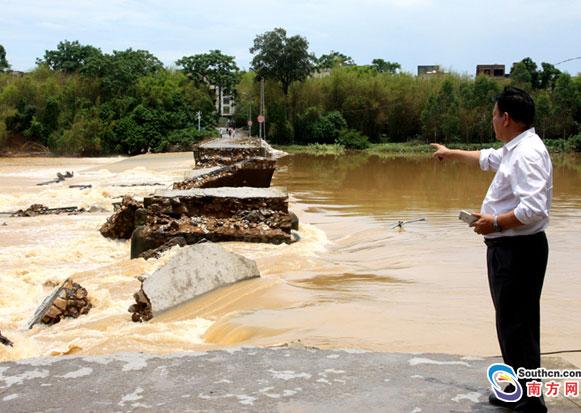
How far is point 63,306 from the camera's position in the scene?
6484 mm

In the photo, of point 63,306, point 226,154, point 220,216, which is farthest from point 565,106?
point 63,306

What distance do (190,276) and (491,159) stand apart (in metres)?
4.19

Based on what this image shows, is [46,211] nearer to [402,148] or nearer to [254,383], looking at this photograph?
[254,383]

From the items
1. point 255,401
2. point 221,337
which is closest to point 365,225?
point 221,337

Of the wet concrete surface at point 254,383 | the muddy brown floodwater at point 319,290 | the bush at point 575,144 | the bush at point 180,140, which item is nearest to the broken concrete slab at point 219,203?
the muddy brown floodwater at point 319,290

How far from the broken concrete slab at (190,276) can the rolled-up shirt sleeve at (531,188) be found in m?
4.20

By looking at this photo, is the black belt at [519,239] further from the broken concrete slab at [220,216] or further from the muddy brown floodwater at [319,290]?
the broken concrete slab at [220,216]

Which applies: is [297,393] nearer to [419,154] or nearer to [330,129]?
[419,154]

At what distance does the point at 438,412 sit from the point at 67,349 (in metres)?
3.52

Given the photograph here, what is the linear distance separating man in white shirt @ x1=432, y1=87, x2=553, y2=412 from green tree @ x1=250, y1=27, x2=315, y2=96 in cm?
5512

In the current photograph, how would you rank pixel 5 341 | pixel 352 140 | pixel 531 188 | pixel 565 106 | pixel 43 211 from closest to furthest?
pixel 531 188 < pixel 5 341 < pixel 43 211 < pixel 565 106 < pixel 352 140

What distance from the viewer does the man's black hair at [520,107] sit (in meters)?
3.05

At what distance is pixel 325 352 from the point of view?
12.7ft

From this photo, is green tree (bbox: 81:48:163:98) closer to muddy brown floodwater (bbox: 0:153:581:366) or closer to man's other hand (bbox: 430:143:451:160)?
muddy brown floodwater (bbox: 0:153:581:366)
